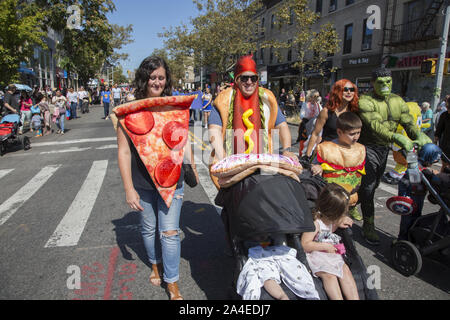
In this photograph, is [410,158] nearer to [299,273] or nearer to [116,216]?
[299,273]

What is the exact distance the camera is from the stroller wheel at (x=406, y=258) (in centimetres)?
303

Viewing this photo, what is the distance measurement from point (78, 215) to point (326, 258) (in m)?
3.81

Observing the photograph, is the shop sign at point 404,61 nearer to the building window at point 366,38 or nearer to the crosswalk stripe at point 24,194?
the building window at point 366,38

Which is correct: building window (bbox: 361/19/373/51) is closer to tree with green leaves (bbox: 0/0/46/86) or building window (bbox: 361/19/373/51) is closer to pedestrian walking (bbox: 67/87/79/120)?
pedestrian walking (bbox: 67/87/79/120)

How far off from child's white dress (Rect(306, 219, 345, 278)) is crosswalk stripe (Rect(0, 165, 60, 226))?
4429 millimetres

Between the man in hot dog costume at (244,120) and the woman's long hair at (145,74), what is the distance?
0.64 meters

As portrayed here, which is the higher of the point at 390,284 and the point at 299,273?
the point at 299,273

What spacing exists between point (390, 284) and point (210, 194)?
3.38m

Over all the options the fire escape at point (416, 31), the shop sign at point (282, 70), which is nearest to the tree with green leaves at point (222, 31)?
the shop sign at point (282, 70)

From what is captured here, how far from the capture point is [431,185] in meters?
3.09

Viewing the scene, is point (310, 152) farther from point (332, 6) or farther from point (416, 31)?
point (332, 6)

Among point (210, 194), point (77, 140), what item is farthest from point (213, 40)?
point (210, 194)

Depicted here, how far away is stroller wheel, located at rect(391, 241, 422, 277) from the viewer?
3025 mm
